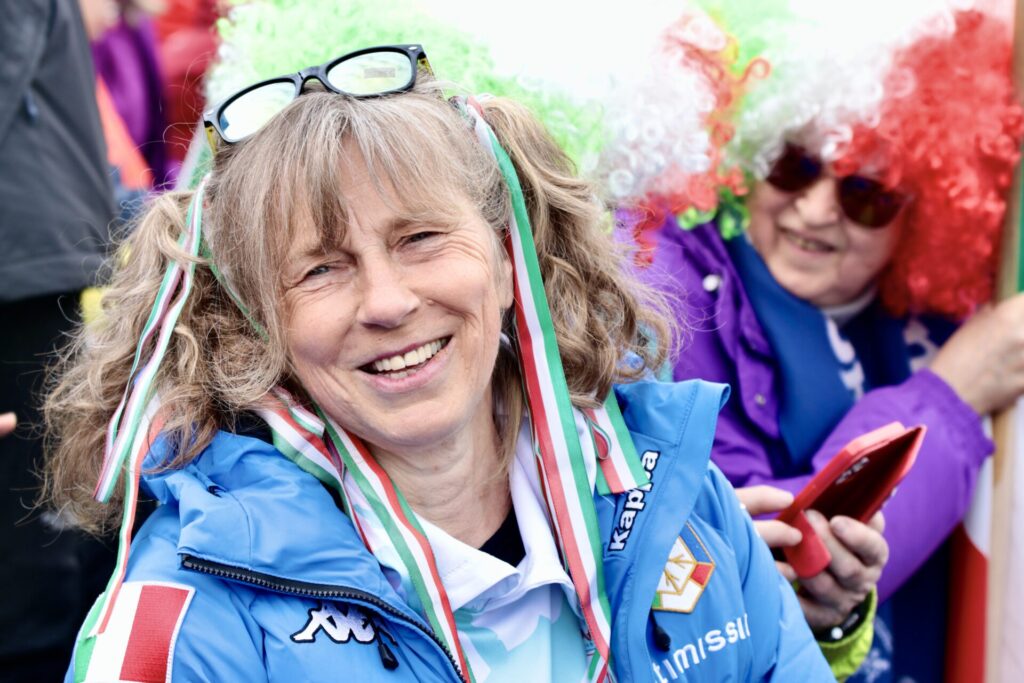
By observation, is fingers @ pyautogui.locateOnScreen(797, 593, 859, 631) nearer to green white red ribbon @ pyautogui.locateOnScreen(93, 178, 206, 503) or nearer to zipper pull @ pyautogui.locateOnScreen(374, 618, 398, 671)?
zipper pull @ pyautogui.locateOnScreen(374, 618, 398, 671)

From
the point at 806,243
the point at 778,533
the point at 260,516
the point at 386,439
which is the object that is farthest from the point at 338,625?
the point at 806,243

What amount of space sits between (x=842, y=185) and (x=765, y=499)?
2.65 ft

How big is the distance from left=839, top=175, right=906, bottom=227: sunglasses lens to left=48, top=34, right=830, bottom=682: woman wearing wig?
0.88 meters

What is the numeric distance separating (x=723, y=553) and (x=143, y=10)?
10.7 feet

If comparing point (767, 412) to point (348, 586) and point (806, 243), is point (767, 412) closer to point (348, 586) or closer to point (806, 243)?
point (806, 243)

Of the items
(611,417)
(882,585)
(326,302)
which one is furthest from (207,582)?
(882,585)

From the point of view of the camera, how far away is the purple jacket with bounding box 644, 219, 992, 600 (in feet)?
8.80

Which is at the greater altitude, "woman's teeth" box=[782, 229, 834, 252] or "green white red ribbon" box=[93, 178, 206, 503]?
"woman's teeth" box=[782, 229, 834, 252]

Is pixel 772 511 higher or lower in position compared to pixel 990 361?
lower

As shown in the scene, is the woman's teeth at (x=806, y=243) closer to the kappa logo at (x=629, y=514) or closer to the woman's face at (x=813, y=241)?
the woman's face at (x=813, y=241)

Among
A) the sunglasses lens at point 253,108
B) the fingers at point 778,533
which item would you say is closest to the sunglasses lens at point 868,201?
the fingers at point 778,533

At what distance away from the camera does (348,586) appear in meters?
1.70

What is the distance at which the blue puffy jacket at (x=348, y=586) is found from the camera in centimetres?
164

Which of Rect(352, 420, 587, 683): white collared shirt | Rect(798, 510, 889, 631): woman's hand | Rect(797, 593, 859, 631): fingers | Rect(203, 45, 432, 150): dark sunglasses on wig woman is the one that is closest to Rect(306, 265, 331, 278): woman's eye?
Rect(203, 45, 432, 150): dark sunglasses on wig woman
